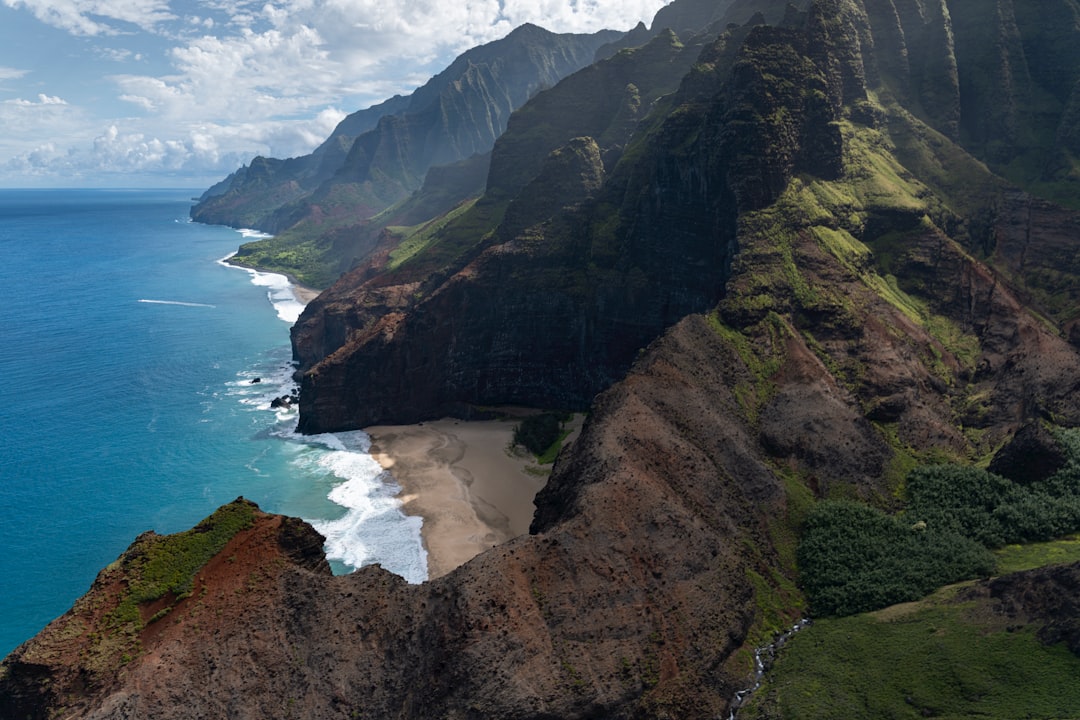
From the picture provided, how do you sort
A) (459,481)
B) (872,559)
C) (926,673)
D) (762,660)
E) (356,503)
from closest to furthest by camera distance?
(926,673) → (762,660) → (872,559) → (356,503) → (459,481)

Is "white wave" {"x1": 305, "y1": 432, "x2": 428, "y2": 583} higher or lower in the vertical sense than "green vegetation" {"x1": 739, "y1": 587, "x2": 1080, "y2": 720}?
Answer: lower

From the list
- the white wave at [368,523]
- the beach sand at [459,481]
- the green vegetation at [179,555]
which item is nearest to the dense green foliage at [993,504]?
the beach sand at [459,481]

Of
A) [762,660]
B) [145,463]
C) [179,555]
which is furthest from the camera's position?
[145,463]

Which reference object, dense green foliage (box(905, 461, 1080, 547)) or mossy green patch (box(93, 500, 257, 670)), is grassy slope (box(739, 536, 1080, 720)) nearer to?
dense green foliage (box(905, 461, 1080, 547))

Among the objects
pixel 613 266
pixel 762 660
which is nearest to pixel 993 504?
pixel 762 660

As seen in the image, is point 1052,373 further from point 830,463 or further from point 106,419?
point 106,419

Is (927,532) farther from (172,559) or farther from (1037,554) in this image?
(172,559)

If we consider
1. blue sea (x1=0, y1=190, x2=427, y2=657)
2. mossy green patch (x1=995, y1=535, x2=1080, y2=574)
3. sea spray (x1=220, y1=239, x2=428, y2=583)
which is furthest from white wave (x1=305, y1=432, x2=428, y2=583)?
mossy green patch (x1=995, y1=535, x2=1080, y2=574)
